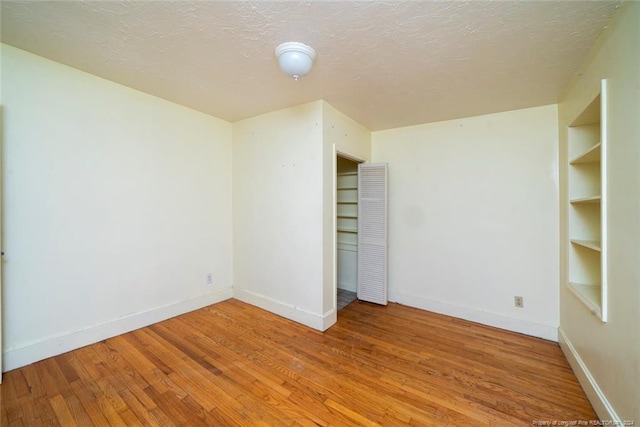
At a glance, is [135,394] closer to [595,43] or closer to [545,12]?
[545,12]

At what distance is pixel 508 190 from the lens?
2682mm

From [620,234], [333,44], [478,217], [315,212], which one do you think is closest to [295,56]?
[333,44]

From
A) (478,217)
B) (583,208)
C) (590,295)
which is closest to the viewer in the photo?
(590,295)

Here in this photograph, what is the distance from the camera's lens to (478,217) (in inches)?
112

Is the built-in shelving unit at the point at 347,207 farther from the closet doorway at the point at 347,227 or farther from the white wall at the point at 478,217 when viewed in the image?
the white wall at the point at 478,217

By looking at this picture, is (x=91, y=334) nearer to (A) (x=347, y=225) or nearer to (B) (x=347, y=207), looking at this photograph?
(A) (x=347, y=225)

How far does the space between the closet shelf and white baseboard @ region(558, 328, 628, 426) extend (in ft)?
4.93

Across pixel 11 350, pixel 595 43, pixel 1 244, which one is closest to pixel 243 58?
pixel 1 244

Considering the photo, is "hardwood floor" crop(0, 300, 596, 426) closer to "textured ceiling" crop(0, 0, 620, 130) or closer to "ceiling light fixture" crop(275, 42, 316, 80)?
"ceiling light fixture" crop(275, 42, 316, 80)

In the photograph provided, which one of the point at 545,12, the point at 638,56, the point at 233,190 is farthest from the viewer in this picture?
the point at 233,190

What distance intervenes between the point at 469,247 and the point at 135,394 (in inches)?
130

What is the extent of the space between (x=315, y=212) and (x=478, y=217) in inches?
73.4

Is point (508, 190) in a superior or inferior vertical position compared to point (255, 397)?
superior

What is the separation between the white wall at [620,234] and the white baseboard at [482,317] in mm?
794
